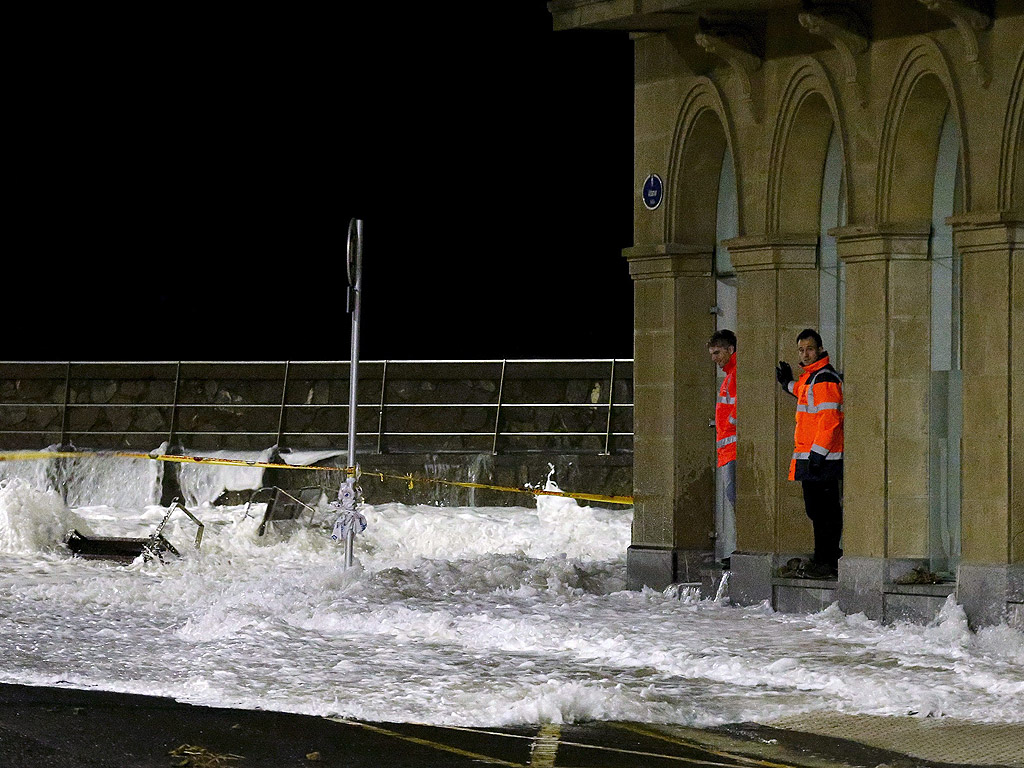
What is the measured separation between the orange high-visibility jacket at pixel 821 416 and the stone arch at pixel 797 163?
1.15 meters

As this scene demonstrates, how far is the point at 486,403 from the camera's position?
2286 centimetres

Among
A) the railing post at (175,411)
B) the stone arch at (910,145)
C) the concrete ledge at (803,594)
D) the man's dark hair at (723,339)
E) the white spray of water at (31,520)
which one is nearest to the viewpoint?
the stone arch at (910,145)

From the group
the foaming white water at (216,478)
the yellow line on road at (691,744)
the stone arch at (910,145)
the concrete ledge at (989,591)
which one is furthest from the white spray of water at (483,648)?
the foaming white water at (216,478)

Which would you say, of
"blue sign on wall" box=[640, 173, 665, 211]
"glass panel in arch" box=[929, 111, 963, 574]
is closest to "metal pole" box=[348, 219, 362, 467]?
"blue sign on wall" box=[640, 173, 665, 211]

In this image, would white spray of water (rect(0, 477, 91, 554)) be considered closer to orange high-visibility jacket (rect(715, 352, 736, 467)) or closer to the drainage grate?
orange high-visibility jacket (rect(715, 352, 736, 467))

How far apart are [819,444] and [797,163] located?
214cm

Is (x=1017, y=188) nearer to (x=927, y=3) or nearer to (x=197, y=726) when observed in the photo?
(x=927, y=3)

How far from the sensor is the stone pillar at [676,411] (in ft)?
49.8

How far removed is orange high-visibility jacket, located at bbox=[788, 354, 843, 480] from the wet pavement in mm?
4536

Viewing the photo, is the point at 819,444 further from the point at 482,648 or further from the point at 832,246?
the point at 482,648

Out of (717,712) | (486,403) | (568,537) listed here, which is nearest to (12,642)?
(717,712)

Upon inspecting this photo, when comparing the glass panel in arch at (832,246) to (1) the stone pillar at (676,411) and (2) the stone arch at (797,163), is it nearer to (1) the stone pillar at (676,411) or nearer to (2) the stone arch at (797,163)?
(2) the stone arch at (797,163)

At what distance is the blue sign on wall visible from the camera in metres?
15.2

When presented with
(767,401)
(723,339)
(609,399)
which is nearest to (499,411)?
(609,399)
